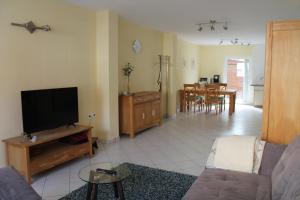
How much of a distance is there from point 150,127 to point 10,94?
3.34m

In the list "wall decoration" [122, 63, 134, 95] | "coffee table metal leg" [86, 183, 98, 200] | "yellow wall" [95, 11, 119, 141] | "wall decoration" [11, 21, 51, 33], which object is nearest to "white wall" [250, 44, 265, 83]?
"wall decoration" [122, 63, 134, 95]

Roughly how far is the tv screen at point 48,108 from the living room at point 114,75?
0.43ft

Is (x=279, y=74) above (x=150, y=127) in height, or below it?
above

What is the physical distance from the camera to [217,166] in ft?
8.04

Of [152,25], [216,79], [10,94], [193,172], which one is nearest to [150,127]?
[152,25]

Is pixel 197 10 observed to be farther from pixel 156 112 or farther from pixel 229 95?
pixel 229 95

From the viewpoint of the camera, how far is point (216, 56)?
405 inches

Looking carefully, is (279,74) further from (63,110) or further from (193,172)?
(63,110)

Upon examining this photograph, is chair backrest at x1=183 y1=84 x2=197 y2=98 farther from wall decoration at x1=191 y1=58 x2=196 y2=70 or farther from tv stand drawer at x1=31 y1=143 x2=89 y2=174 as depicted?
tv stand drawer at x1=31 y1=143 x2=89 y2=174

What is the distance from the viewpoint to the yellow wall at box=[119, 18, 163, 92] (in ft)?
17.6

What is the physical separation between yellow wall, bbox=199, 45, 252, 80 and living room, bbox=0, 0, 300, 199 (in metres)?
3.41

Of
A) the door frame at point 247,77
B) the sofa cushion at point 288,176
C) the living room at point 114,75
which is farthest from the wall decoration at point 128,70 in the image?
the door frame at point 247,77

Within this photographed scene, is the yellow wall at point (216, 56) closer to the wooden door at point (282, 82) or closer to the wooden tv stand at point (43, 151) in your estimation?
the wooden tv stand at point (43, 151)

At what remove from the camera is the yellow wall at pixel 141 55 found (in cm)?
537
